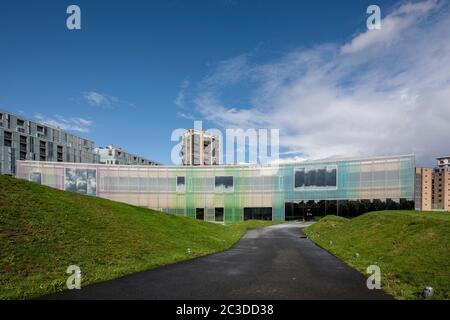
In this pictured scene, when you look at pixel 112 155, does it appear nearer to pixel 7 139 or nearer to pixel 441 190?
pixel 7 139

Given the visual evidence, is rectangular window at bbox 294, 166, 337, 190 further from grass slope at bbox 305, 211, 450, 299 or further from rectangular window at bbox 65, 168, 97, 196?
rectangular window at bbox 65, 168, 97, 196

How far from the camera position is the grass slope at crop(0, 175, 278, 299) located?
1146 centimetres

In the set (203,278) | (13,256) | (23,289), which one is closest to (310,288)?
(203,278)

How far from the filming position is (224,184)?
7981cm

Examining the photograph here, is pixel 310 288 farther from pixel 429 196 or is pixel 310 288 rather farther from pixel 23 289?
pixel 429 196

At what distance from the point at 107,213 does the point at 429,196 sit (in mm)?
192906

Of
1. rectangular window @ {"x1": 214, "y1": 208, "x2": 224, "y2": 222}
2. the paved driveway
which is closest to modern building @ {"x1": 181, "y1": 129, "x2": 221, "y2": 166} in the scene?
rectangular window @ {"x1": 214, "y1": 208, "x2": 224, "y2": 222}

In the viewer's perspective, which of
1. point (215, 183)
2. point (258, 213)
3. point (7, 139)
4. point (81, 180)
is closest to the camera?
point (258, 213)

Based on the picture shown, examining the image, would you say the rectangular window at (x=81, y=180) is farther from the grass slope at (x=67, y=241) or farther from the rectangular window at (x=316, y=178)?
the grass slope at (x=67, y=241)

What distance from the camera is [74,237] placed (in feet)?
53.4

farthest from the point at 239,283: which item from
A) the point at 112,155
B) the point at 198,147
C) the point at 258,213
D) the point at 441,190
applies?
the point at 441,190

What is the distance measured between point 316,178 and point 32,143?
109 m

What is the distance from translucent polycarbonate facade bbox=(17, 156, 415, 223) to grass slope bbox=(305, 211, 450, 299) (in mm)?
47250

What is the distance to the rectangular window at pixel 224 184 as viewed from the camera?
261 ft
